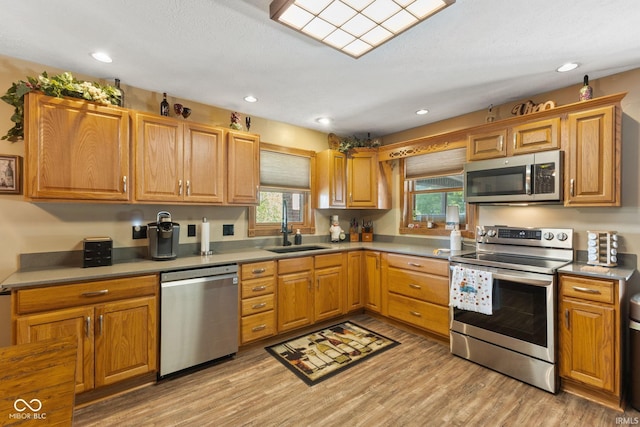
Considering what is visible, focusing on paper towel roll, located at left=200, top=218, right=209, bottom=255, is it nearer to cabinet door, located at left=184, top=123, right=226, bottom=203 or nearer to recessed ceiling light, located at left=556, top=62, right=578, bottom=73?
cabinet door, located at left=184, top=123, right=226, bottom=203

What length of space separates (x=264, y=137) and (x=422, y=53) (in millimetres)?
2076

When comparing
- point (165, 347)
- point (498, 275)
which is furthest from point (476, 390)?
point (165, 347)

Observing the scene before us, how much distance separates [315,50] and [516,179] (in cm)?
212

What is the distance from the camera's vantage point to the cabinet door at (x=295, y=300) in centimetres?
301

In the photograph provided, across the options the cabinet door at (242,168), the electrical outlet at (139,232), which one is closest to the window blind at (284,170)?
the cabinet door at (242,168)

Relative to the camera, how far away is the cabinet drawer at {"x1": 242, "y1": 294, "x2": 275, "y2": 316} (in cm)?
276

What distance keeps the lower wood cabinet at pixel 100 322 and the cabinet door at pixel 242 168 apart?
3.81ft

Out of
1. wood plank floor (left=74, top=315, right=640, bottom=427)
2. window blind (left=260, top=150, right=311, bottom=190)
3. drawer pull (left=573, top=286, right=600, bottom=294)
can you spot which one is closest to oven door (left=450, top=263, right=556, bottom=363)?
drawer pull (left=573, top=286, right=600, bottom=294)

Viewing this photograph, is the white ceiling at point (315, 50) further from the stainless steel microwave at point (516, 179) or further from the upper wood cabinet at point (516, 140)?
the stainless steel microwave at point (516, 179)

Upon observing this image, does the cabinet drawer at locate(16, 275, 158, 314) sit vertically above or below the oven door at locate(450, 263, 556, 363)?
above

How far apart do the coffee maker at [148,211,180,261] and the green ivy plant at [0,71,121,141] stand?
1060 mm

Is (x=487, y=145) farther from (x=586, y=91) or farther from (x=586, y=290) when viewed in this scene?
(x=586, y=290)

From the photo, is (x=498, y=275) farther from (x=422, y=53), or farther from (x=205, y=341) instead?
(x=205, y=341)

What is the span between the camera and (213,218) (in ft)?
10.5
